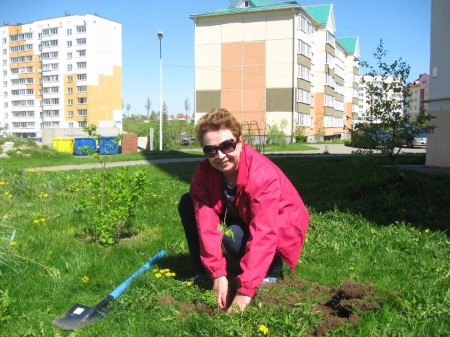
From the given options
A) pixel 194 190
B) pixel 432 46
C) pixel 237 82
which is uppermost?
pixel 237 82

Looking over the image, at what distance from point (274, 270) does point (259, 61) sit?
1519 inches

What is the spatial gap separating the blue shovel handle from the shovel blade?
0.60 ft

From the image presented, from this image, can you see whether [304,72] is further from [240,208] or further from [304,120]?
[240,208]

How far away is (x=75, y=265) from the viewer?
Answer: 3674 mm

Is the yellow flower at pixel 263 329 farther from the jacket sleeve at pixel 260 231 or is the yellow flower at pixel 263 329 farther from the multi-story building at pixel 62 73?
the multi-story building at pixel 62 73

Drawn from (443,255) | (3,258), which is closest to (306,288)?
(443,255)

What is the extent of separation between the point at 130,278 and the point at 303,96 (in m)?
39.9

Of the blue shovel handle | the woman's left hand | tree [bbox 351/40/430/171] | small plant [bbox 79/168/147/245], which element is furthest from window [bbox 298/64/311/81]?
the woman's left hand

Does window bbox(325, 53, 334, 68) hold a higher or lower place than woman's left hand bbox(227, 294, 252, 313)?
higher

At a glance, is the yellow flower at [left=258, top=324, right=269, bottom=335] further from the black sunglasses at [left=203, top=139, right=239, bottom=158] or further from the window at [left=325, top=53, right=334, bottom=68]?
the window at [left=325, top=53, right=334, bottom=68]

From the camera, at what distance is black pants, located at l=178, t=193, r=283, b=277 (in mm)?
3164

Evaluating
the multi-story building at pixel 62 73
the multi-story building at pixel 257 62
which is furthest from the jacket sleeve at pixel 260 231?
the multi-story building at pixel 62 73

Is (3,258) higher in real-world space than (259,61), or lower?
lower

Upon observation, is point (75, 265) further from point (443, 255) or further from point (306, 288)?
point (443, 255)
